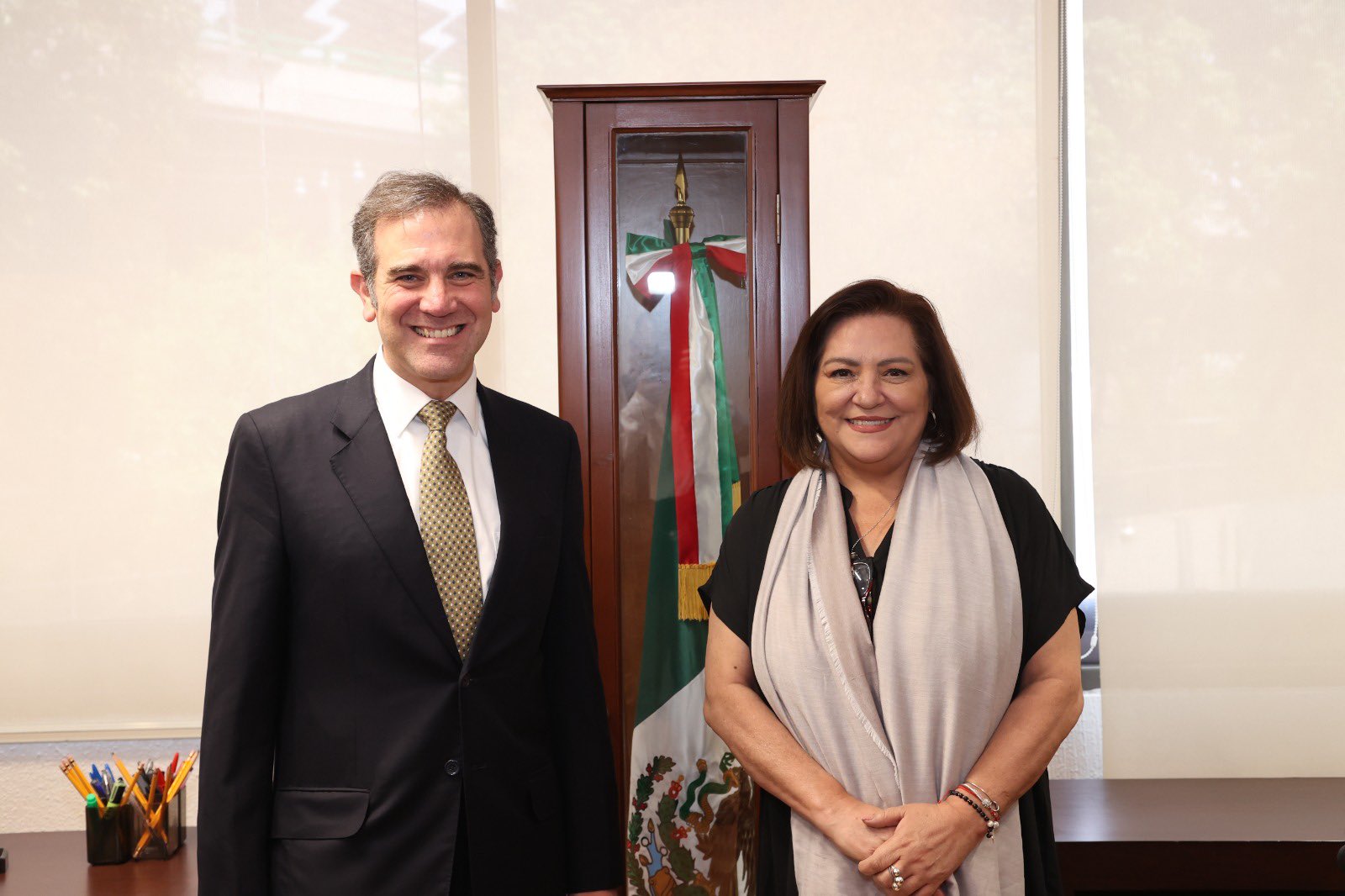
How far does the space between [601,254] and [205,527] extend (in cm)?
109

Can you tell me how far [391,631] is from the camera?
4.35 feet

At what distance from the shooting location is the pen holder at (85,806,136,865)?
2006mm

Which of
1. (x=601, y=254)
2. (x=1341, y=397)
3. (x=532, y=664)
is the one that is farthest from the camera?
(x=1341, y=397)

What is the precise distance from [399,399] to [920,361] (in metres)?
0.81

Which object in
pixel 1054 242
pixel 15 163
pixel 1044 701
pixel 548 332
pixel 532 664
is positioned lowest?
pixel 1044 701

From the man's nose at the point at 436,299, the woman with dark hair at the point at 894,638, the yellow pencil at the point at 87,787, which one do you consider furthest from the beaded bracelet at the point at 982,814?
the yellow pencil at the point at 87,787

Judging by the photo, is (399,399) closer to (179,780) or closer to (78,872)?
(179,780)

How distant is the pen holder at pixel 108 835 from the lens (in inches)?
79.0

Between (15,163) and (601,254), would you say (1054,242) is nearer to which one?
(601,254)

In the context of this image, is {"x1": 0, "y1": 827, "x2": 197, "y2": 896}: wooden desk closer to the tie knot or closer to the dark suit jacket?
the dark suit jacket

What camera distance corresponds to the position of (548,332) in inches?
93.3

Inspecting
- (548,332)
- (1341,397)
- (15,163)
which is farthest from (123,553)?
(1341,397)

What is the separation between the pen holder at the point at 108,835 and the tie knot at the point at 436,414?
116 centimetres

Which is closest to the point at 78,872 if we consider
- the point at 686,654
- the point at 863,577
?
the point at 686,654
